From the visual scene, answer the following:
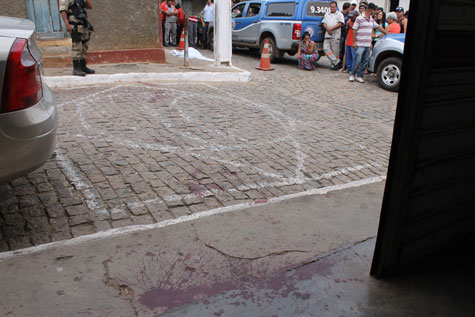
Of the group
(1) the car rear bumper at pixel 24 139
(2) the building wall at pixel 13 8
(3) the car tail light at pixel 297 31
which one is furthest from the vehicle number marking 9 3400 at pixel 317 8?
(1) the car rear bumper at pixel 24 139

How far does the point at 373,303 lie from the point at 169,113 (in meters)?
4.84

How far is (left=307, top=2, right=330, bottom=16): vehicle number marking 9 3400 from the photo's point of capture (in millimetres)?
12469

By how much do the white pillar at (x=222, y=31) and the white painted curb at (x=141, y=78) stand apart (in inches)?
33.4

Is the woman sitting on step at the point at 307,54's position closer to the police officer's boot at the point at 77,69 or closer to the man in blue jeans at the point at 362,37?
the man in blue jeans at the point at 362,37

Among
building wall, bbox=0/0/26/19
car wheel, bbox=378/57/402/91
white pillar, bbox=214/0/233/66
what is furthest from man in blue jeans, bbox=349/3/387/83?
building wall, bbox=0/0/26/19

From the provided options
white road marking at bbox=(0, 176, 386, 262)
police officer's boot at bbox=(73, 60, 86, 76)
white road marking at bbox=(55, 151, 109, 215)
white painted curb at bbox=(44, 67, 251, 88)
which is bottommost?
white road marking at bbox=(0, 176, 386, 262)

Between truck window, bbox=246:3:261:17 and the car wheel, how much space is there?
5785 mm

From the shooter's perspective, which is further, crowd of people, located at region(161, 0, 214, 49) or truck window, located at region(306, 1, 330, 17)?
crowd of people, located at region(161, 0, 214, 49)

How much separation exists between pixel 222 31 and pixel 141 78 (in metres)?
2.84

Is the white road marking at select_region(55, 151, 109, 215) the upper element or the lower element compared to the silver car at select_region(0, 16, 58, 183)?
lower

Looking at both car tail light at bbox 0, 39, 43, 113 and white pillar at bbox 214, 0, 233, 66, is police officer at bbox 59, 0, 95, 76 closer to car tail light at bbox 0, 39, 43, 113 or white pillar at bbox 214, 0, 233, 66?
white pillar at bbox 214, 0, 233, 66

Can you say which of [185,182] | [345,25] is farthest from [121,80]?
[345,25]

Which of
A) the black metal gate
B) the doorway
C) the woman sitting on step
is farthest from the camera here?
the woman sitting on step

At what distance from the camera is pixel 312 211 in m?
3.70
